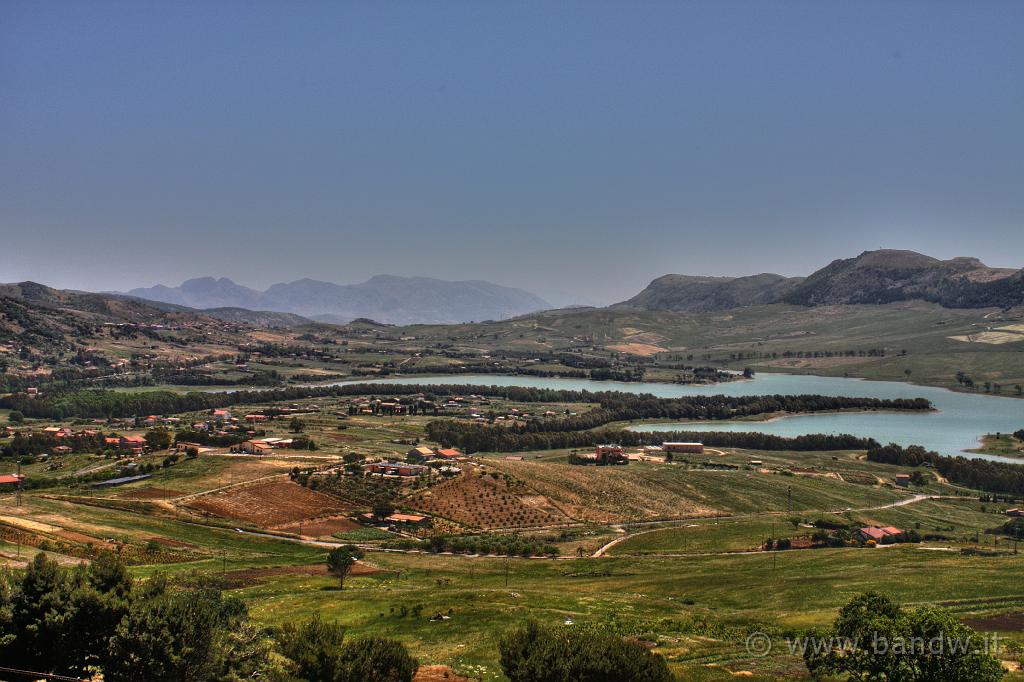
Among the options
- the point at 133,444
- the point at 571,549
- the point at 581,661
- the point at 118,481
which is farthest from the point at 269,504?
the point at 581,661

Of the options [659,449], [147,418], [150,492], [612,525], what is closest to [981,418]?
[659,449]

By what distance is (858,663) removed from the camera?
20875 mm

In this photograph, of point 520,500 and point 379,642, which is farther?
point 520,500

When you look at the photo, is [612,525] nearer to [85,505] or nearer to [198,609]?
[85,505]

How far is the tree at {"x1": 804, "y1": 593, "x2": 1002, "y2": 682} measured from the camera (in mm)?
19078

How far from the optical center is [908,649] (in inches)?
784

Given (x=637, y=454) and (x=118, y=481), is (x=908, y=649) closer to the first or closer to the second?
(x=118, y=481)

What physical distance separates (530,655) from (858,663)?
9593 millimetres

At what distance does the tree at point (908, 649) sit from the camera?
1908 cm

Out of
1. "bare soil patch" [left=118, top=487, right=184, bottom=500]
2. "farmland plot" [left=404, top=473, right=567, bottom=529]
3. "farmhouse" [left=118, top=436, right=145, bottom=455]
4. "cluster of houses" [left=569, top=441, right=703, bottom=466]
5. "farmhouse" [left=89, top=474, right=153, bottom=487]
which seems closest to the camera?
"bare soil patch" [left=118, top=487, right=184, bottom=500]

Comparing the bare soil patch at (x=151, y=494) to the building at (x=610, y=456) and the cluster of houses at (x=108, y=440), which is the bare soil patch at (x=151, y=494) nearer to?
the cluster of houses at (x=108, y=440)

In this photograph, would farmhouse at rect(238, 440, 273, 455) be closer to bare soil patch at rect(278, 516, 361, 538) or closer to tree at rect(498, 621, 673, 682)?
bare soil patch at rect(278, 516, 361, 538)

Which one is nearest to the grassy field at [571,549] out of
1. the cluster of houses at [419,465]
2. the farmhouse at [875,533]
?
the farmhouse at [875,533]

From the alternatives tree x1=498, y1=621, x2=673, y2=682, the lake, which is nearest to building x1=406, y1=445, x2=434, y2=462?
the lake
